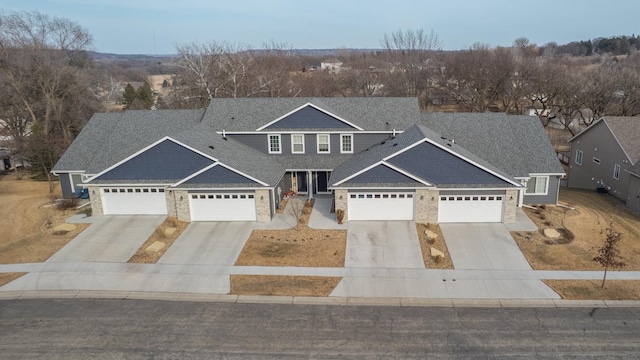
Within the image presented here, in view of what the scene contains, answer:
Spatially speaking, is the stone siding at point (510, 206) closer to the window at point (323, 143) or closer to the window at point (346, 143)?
the window at point (346, 143)

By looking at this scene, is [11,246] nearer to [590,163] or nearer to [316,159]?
[316,159]

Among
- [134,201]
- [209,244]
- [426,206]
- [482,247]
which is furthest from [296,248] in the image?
[134,201]

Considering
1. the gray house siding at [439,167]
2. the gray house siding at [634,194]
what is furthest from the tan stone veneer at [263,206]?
the gray house siding at [634,194]

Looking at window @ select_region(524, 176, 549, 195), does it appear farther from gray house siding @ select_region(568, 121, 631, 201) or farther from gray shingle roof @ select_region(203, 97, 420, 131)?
gray shingle roof @ select_region(203, 97, 420, 131)

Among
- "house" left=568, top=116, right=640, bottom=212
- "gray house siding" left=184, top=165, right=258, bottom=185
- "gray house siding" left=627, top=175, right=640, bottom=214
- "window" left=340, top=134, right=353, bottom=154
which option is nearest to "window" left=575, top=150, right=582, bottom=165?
"house" left=568, top=116, right=640, bottom=212

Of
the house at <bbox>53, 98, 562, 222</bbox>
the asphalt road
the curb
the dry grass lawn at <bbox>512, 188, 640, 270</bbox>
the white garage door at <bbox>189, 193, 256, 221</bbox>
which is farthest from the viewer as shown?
the white garage door at <bbox>189, 193, 256, 221</bbox>

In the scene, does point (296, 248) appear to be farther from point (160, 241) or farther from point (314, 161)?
point (314, 161)
